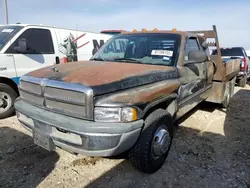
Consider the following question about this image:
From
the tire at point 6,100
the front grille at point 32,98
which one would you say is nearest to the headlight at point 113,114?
the front grille at point 32,98

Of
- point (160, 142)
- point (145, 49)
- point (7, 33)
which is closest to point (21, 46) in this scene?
point (7, 33)

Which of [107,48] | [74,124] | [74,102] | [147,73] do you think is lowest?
[74,124]

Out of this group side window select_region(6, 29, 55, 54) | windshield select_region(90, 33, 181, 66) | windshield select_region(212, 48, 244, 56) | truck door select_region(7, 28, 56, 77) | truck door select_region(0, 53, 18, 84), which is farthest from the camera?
windshield select_region(212, 48, 244, 56)

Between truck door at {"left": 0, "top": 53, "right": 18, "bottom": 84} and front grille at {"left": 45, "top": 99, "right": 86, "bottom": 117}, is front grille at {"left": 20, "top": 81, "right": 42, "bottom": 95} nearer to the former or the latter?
front grille at {"left": 45, "top": 99, "right": 86, "bottom": 117}

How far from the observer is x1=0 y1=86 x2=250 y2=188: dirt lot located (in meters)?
2.87

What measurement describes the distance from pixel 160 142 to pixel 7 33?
173 inches

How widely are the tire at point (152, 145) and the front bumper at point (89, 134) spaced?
217 millimetres

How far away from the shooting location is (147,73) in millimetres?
2906

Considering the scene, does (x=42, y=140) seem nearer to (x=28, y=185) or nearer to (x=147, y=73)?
(x=28, y=185)

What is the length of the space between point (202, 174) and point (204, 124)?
2.10 meters

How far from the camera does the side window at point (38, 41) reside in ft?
17.5

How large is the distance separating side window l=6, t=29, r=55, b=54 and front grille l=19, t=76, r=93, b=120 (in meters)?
2.65

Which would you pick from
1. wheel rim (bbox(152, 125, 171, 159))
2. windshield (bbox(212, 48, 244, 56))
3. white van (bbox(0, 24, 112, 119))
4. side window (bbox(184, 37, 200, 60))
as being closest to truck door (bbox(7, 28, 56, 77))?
white van (bbox(0, 24, 112, 119))

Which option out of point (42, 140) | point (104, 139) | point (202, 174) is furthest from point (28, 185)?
point (202, 174)
